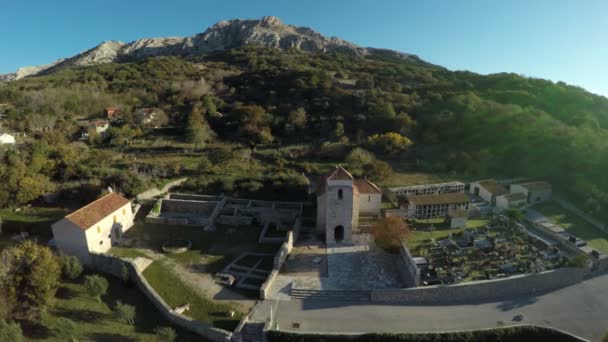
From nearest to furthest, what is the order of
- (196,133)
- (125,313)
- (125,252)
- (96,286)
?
(125,313) → (96,286) → (125,252) → (196,133)

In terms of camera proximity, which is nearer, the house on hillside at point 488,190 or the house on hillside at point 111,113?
the house on hillside at point 488,190

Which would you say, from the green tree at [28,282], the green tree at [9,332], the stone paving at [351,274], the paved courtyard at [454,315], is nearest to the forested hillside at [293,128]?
the stone paving at [351,274]

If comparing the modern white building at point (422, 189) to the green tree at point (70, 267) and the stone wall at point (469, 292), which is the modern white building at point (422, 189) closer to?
the stone wall at point (469, 292)

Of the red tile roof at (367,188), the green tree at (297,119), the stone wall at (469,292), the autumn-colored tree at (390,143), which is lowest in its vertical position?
the stone wall at (469,292)

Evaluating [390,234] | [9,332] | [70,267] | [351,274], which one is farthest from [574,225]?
[9,332]

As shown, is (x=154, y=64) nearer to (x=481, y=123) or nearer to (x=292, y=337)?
(x=481, y=123)

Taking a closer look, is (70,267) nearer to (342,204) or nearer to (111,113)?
(342,204)

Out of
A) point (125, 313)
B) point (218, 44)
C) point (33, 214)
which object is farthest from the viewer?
point (218, 44)
